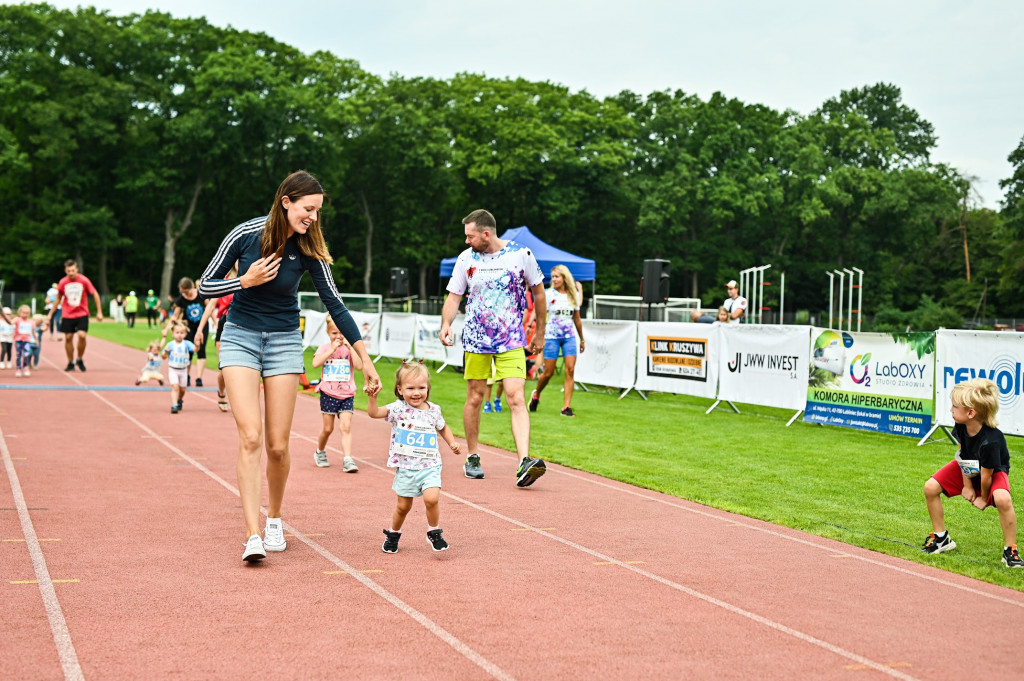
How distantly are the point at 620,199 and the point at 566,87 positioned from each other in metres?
8.18

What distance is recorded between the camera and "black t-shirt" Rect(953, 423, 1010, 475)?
6434 mm

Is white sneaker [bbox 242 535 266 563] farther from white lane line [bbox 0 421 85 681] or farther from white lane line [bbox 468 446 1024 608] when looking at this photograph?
white lane line [bbox 468 446 1024 608]

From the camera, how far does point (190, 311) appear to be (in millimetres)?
16578

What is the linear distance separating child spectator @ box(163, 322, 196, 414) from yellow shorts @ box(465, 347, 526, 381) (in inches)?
244

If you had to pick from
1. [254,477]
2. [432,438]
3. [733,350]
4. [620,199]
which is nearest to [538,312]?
[432,438]

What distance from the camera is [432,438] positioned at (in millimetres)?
6344

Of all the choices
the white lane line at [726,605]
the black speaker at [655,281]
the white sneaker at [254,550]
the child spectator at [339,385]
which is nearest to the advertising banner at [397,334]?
the black speaker at [655,281]

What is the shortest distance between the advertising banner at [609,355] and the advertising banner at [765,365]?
2.44m

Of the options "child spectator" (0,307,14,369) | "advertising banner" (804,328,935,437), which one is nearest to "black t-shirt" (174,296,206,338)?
"child spectator" (0,307,14,369)

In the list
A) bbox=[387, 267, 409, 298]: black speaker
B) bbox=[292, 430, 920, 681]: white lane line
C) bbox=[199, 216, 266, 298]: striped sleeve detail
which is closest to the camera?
bbox=[292, 430, 920, 681]: white lane line

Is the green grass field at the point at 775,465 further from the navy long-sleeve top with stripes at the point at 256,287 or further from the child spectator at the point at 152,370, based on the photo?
the child spectator at the point at 152,370

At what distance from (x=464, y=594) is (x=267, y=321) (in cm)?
186

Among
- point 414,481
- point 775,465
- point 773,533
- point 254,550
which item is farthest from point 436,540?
point 775,465

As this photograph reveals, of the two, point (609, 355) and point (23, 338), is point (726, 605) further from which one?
point (23, 338)
